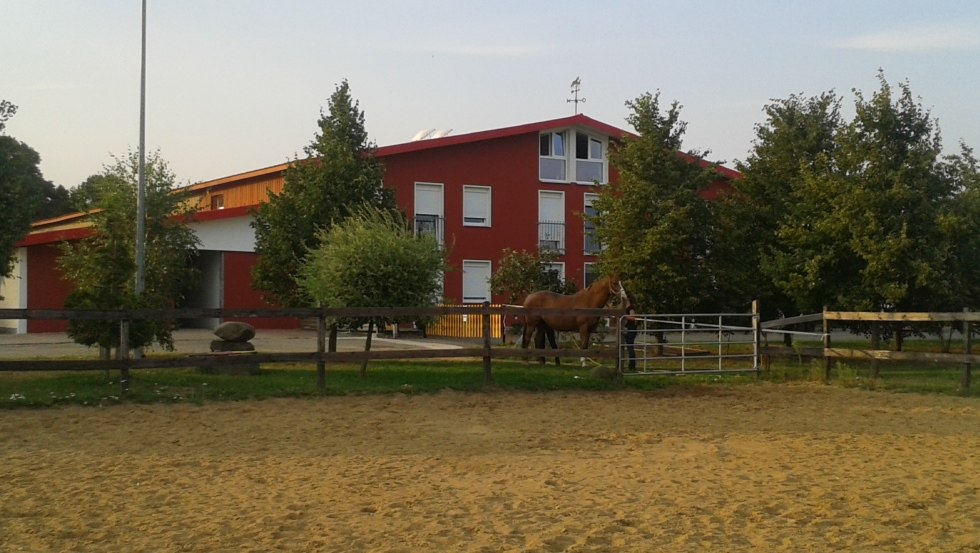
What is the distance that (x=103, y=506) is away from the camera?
648 centimetres

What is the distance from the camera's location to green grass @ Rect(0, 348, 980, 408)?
12.3m

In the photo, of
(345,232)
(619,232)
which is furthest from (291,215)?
(619,232)

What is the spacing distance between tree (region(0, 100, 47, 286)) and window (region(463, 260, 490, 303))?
18386 millimetres

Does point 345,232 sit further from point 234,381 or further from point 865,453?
point 865,453

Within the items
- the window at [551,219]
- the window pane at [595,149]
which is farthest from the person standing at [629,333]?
the window pane at [595,149]

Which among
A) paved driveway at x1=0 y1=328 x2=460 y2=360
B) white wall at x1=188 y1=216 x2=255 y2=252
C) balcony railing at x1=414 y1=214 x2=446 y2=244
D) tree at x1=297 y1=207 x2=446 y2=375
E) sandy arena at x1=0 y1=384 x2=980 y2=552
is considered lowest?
sandy arena at x1=0 y1=384 x2=980 y2=552

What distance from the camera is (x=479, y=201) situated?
106 ft

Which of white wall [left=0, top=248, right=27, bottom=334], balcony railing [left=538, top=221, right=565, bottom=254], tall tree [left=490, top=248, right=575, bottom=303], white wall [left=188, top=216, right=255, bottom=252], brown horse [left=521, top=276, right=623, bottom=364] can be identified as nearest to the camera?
brown horse [left=521, top=276, right=623, bottom=364]

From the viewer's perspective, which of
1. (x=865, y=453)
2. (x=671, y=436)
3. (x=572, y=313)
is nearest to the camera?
(x=865, y=453)

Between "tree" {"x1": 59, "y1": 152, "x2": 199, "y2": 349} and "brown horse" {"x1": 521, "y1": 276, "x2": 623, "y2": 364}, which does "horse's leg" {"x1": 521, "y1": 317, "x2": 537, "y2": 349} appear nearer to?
"brown horse" {"x1": 521, "y1": 276, "x2": 623, "y2": 364}

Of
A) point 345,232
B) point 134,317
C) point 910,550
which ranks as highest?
point 345,232

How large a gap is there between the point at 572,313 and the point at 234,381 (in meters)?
5.82

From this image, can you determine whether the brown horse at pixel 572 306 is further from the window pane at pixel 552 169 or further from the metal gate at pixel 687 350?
the window pane at pixel 552 169

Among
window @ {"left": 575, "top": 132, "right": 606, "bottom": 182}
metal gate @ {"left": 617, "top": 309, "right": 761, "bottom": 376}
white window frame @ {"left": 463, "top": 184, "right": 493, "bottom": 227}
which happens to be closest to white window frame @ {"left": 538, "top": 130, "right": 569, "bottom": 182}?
window @ {"left": 575, "top": 132, "right": 606, "bottom": 182}
